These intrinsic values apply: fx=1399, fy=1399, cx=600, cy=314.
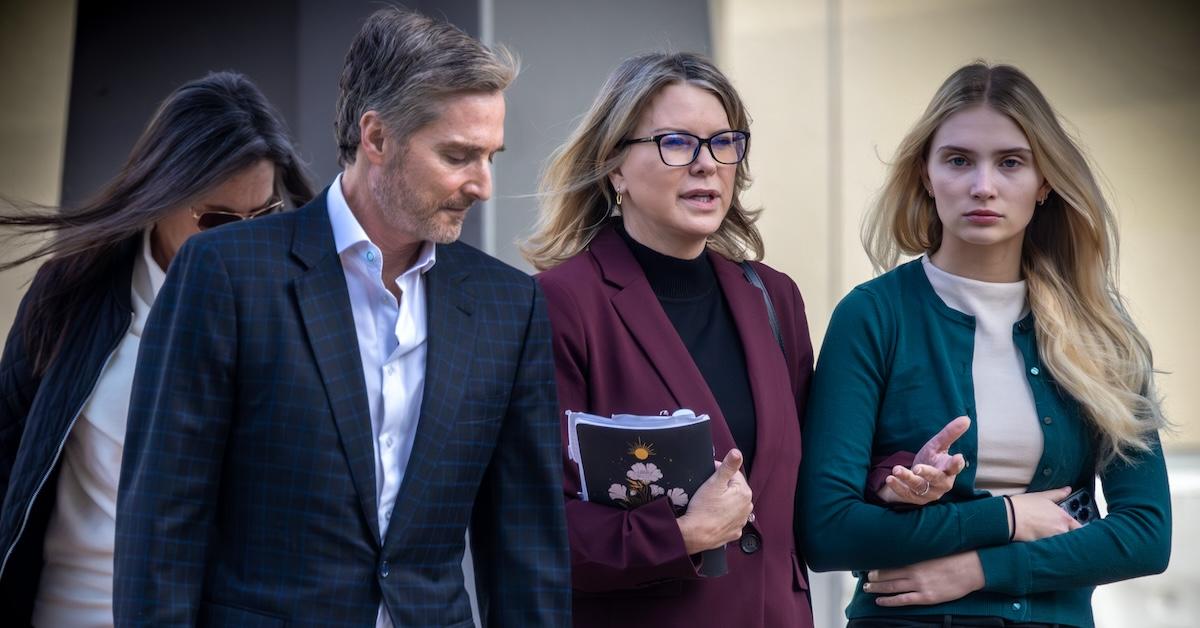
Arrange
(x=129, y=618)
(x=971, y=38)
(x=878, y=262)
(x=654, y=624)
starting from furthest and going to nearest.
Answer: (x=971, y=38)
(x=878, y=262)
(x=654, y=624)
(x=129, y=618)

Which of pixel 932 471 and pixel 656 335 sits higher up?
pixel 656 335

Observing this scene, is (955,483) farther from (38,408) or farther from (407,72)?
(38,408)

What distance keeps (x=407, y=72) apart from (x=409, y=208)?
0.23 metres

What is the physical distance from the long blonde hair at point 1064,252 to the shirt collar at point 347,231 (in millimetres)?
1332

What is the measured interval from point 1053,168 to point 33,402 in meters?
2.25

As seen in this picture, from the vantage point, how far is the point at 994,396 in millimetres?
3010

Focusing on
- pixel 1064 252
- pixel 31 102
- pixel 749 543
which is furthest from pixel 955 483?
pixel 31 102

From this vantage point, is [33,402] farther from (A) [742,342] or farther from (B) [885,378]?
(B) [885,378]

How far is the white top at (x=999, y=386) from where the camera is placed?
9.71 feet

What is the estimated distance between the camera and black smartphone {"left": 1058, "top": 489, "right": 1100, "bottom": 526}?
2.98m

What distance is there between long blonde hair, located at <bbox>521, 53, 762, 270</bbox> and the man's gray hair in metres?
0.68

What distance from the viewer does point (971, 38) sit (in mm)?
5402

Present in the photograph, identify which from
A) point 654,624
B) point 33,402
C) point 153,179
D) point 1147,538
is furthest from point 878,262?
point 33,402

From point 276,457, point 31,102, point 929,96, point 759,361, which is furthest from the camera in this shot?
point 929,96
